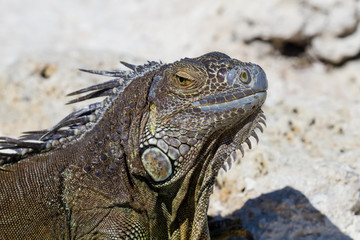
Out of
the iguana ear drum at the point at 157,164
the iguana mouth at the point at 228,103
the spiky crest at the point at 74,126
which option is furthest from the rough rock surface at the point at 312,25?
the iguana ear drum at the point at 157,164

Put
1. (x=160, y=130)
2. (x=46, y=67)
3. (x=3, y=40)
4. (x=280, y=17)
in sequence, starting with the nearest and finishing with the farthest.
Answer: (x=160, y=130) < (x=46, y=67) < (x=280, y=17) < (x=3, y=40)

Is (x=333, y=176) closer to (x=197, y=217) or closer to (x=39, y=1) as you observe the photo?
(x=197, y=217)

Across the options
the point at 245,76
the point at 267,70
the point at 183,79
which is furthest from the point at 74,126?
the point at 267,70

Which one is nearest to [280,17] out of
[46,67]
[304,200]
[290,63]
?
[290,63]

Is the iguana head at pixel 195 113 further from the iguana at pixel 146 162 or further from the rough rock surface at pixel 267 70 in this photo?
the rough rock surface at pixel 267 70

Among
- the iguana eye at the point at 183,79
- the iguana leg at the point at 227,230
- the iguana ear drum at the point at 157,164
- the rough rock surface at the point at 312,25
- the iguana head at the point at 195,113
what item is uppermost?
the rough rock surface at the point at 312,25

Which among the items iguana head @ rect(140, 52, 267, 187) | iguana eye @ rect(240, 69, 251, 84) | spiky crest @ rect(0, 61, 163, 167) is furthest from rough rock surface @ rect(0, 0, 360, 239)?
spiky crest @ rect(0, 61, 163, 167)

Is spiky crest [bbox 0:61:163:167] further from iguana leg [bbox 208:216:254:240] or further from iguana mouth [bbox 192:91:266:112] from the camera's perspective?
iguana leg [bbox 208:216:254:240]
